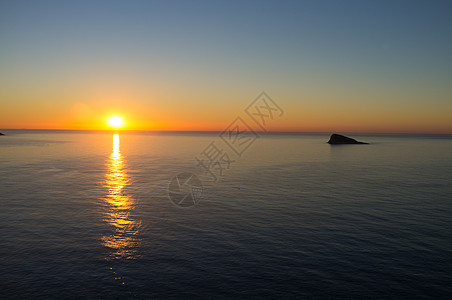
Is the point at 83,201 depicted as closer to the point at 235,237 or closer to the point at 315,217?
the point at 235,237

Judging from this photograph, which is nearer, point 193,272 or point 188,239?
point 193,272

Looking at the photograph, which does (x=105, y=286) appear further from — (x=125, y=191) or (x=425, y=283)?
(x=125, y=191)

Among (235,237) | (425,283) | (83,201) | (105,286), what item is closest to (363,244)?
(425,283)

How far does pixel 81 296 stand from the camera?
1178cm

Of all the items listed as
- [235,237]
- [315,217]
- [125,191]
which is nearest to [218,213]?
[235,237]

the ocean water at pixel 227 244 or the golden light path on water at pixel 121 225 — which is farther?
the golden light path on water at pixel 121 225

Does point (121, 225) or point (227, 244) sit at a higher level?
point (227, 244)

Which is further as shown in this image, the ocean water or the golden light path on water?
the golden light path on water

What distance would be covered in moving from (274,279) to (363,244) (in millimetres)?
7058

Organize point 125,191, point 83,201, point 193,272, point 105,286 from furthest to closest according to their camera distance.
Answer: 1. point 125,191
2. point 83,201
3. point 193,272
4. point 105,286

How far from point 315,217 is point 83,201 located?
21.0 meters

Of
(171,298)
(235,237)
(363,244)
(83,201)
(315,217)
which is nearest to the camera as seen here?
(171,298)

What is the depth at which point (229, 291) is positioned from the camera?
12.2 meters

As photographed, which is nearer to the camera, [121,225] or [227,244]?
[227,244]
